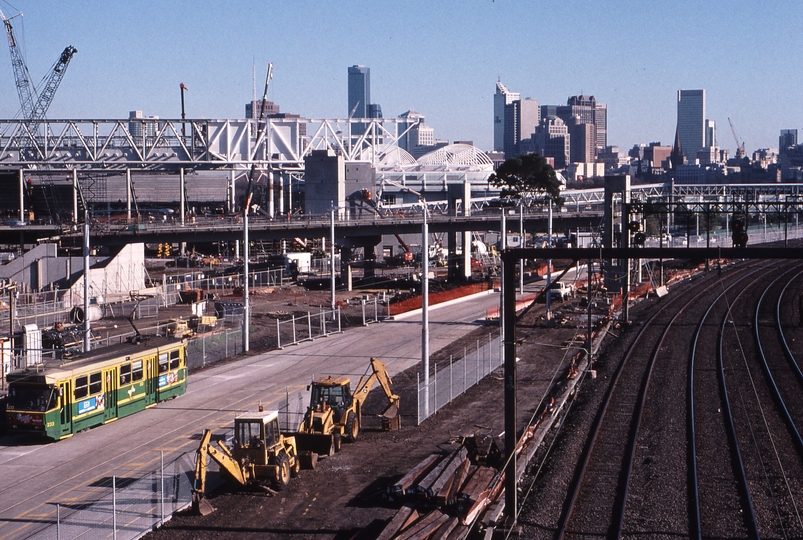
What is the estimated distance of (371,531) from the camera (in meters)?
13.9

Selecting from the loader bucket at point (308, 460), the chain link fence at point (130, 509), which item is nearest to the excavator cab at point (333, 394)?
the loader bucket at point (308, 460)

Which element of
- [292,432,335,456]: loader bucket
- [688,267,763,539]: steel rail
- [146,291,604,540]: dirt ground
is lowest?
[146,291,604,540]: dirt ground

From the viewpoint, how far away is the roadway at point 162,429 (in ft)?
52.9

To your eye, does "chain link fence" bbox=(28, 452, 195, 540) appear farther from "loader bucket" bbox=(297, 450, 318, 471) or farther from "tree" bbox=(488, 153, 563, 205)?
"tree" bbox=(488, 153, 563, 205)

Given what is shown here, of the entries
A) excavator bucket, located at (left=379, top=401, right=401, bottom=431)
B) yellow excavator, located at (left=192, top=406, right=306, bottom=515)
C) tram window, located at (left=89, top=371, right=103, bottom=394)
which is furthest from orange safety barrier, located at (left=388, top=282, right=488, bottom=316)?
yellow excavator, located at (left=192, top=406, right=306, bottom=515)

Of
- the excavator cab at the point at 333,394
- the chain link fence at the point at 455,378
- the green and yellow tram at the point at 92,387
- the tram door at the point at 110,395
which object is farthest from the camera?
the chain link fence at the point at 455,378

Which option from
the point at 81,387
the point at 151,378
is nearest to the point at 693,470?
the point at 81,387

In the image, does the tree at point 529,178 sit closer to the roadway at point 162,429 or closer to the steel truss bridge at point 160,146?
the steel truss bridge at point 160,146

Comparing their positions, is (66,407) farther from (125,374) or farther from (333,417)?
(333,417)

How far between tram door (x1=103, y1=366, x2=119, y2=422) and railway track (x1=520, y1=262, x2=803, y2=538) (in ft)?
36.7

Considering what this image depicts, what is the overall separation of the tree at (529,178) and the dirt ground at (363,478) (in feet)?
178

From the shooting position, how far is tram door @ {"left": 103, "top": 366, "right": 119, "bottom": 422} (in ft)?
70.0

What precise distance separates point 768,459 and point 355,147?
82076mm

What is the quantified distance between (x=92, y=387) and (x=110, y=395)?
83cm
